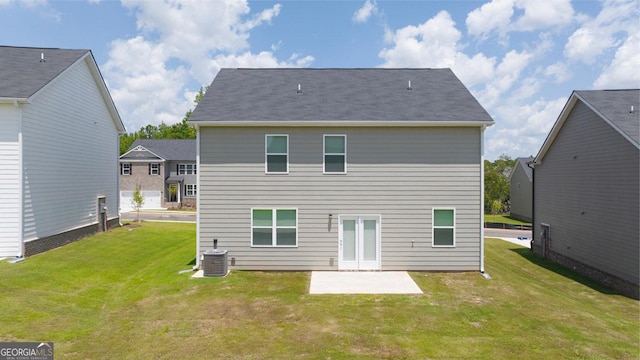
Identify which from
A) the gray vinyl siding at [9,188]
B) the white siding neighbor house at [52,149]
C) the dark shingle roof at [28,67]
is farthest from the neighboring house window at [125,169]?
the gray vinyl siding at [9,188]

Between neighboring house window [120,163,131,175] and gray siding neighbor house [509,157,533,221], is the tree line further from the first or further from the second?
gray siding neighbor house [509,157,533,221]

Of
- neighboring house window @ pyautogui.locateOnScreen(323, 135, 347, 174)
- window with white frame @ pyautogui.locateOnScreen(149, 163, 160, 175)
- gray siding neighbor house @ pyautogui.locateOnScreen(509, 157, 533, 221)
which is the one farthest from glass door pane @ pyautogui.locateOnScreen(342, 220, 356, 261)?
window with white frame @ pyautogui.locateOnScreen(149, 163, 160, 175)

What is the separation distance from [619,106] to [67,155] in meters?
23.9

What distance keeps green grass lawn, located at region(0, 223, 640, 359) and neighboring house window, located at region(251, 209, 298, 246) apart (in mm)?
1159

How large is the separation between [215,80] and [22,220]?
894 cm

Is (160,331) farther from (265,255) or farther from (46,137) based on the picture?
(46,137)

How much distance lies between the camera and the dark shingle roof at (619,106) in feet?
40.4

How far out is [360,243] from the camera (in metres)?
12.3

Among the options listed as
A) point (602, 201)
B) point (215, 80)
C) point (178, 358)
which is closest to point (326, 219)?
point (178, 358)

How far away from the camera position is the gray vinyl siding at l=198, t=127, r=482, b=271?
12266 mm

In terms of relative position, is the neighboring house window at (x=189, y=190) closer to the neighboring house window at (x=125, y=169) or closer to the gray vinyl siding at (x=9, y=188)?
the neighboring house window at (x=125, y=169)

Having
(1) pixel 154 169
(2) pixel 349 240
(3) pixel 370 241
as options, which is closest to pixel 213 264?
(2) pixel 349 240

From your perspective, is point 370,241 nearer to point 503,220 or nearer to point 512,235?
point 512,235

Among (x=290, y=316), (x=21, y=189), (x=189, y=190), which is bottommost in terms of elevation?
(x=290, y=316)
